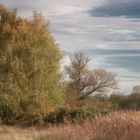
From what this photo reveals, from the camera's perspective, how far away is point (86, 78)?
264 ft

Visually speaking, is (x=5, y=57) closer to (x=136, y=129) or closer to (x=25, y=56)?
(x=25, y=56)

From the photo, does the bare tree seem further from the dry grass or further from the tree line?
the dry grass

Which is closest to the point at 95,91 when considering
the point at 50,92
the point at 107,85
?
the point at 107,85

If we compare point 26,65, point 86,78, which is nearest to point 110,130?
point 26,65

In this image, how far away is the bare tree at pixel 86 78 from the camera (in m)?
78.6

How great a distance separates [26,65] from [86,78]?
3194 centimetres

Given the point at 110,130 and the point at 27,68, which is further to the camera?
the point at 27,68

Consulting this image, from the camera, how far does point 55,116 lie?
1909 inches

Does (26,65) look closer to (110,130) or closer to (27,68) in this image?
(27,68)

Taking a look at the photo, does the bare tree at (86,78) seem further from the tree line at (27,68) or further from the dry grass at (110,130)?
the dry grass at (110,130)

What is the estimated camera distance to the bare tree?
78.6 metres

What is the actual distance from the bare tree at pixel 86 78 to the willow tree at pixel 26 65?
85.2 feet

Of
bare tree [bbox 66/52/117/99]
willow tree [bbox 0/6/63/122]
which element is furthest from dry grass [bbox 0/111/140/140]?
bare tree [bbox 66/52/117/99]

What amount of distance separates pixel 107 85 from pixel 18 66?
112 ft
